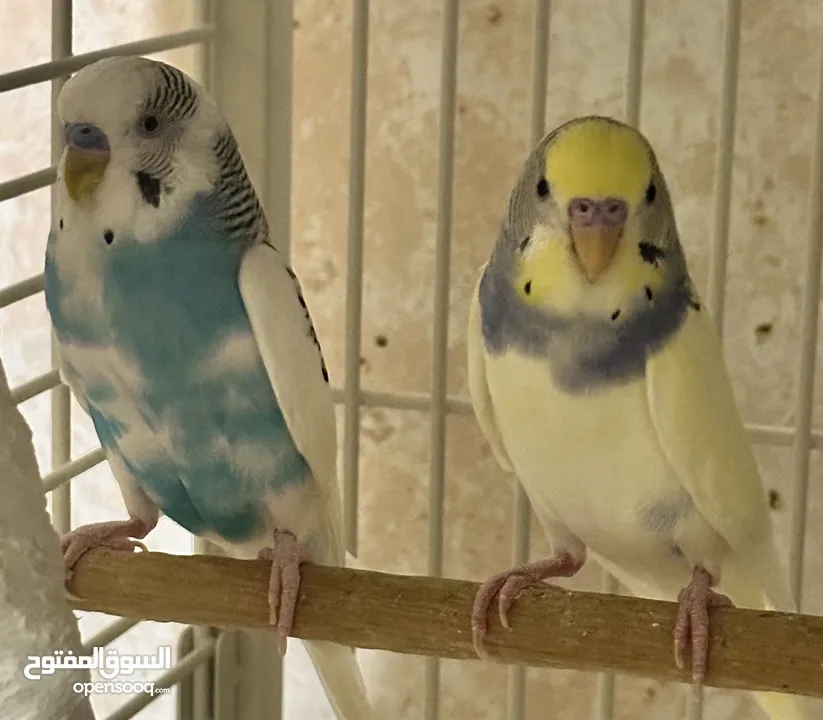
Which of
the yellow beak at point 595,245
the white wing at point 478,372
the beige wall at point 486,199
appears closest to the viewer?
the yellow beak at point 595,245

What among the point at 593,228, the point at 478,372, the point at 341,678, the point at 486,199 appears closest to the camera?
the point at 593,228

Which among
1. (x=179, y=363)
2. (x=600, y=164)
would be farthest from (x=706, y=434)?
(x=179, y=363)

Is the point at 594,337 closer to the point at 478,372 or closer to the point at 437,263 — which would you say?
the point at 478,372

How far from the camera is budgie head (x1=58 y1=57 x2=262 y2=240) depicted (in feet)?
2.42

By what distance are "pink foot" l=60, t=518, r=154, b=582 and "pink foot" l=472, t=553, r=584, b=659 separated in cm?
23

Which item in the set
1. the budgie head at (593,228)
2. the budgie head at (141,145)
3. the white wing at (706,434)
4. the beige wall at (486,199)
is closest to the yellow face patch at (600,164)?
the budgie head at (593,228)

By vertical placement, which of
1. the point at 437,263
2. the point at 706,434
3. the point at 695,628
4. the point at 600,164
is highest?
the point at 437,263

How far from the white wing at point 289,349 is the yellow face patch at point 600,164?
19 cm

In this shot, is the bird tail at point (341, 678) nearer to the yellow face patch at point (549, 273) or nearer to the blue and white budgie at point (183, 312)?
the blue and white budgie at point (183, 312)

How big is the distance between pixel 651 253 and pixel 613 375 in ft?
0.25

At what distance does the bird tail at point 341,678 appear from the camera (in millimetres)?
954

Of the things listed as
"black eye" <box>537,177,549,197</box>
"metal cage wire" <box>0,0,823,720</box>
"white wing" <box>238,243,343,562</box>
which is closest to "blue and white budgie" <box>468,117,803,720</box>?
"black eye" <box>537,177,549,197</box>

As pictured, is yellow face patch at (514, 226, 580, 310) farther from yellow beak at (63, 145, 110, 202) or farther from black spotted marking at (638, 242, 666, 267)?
yellow beak at (63, 145, 110, 202)

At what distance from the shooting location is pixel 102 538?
0.86 m
